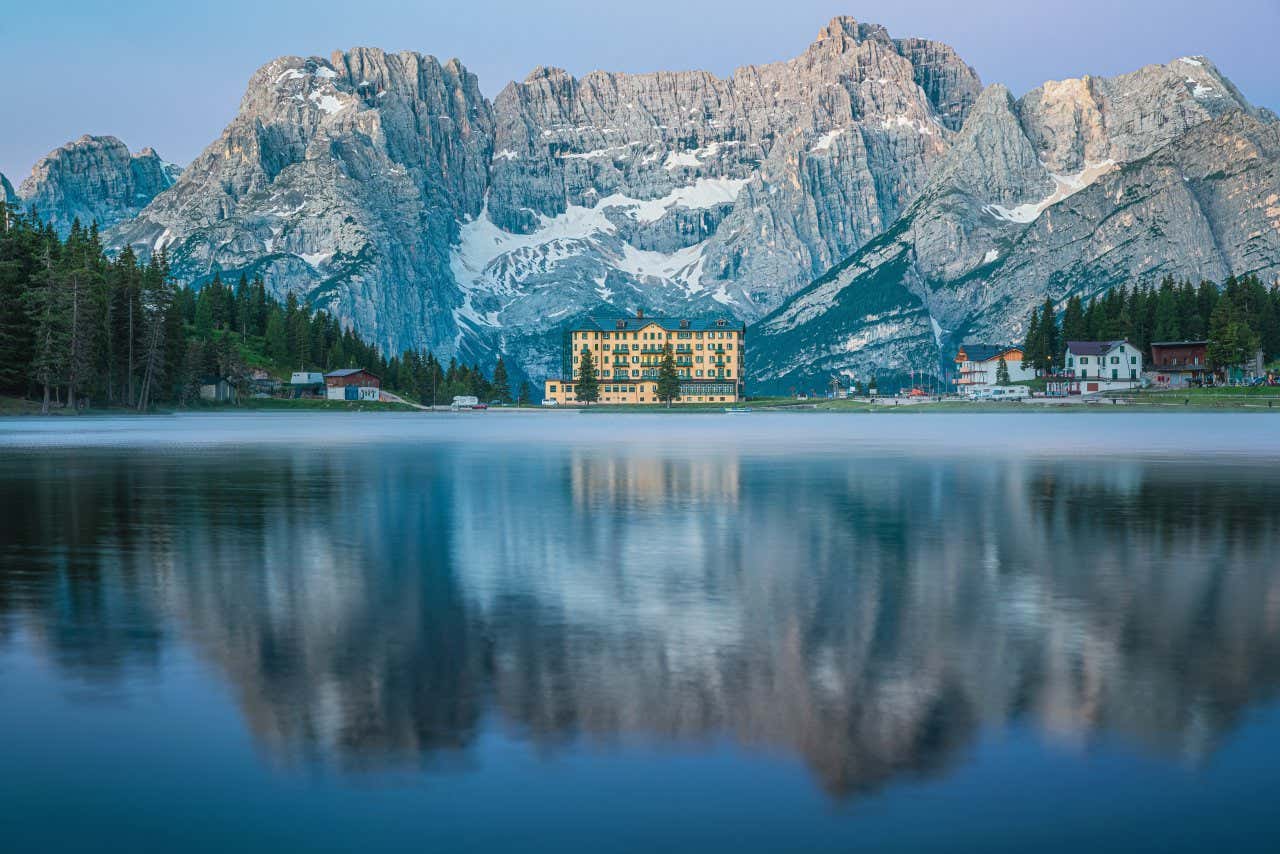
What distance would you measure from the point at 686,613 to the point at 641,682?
4527 millimetres

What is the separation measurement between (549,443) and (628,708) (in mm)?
76441

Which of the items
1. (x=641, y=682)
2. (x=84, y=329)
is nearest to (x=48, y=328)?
(x=84, y=329)

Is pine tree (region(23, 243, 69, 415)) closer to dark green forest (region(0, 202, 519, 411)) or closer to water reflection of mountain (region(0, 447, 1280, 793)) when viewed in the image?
dark green forest (region(0, 202, 519, 411))

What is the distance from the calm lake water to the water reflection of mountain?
0.09 metres

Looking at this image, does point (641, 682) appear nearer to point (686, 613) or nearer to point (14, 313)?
point (686, 613)

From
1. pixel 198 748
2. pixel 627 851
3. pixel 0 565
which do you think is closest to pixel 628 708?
pixel 627 851

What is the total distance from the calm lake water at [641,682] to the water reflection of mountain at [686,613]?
0.28ft

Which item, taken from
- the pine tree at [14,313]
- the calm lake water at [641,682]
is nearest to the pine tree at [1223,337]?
the calm lake water at [641,682]

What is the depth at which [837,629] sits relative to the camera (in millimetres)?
16797

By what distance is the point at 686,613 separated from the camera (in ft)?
59.3

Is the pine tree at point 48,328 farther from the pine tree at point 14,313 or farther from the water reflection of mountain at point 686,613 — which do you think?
the water reflection of mountain at point 686,613

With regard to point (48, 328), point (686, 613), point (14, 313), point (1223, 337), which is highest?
point (14, 313)

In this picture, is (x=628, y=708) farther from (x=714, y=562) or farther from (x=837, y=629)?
(x=714, y=562)

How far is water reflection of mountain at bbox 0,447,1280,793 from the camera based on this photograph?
12070 mm
